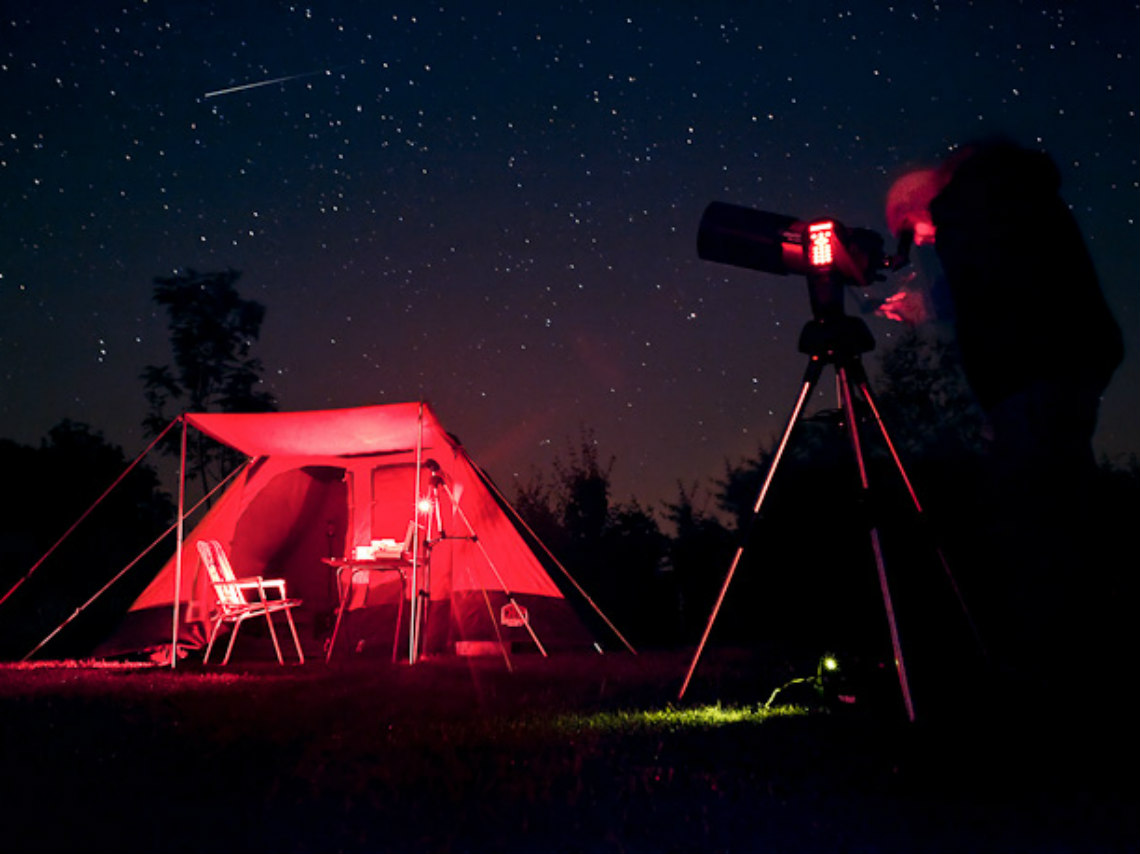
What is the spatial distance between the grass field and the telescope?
4.80ft

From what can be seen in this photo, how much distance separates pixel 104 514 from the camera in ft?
45.3

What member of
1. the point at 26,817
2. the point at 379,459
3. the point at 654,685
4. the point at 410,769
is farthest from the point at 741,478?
the point at 26,817

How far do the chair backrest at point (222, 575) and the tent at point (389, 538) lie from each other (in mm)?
191

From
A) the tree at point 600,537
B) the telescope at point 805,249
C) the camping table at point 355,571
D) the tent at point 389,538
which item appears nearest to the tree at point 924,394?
the tree at point 600,537

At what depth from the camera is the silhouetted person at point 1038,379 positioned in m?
2.65

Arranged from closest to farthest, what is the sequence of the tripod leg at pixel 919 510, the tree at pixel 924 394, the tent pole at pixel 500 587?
the tripod leg at pixel 919 510, the tent pole at pixel 500 587, the tree at pixel 924 394

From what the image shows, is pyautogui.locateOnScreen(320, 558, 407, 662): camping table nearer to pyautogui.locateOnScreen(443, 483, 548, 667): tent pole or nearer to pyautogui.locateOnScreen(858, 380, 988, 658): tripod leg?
pyautogui.locateOnScreen(443, 483, 548, 667): tent pole

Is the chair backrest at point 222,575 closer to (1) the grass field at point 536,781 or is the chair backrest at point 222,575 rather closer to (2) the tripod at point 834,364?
(1) the grass field at point 536,781

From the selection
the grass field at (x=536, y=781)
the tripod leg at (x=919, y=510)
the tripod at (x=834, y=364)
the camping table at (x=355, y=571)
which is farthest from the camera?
the camping table at (x=355, y=571)

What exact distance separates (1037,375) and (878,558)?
0.75m

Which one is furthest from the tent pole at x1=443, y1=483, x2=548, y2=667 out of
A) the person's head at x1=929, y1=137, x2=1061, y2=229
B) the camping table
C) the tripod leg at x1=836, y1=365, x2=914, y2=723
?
the person's head at x1=929, y1=137, x2=1061, y2=229

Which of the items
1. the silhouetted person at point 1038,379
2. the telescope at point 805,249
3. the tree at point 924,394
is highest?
the tree at point 924,394

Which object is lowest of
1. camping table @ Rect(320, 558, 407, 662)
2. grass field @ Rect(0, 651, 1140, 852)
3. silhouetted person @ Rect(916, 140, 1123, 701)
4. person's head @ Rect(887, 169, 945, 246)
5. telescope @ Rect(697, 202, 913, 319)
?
grass field @ Rect(0, 651, 1140, 852)

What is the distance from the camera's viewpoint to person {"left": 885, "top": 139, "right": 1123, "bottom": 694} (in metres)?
2.65
